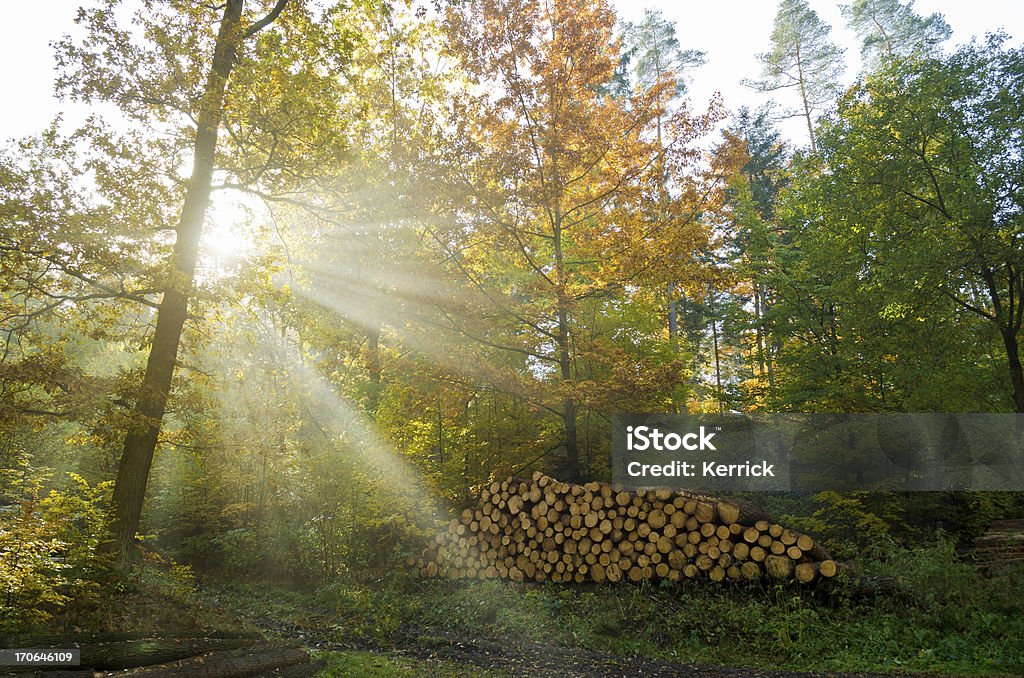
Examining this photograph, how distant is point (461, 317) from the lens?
10102mm

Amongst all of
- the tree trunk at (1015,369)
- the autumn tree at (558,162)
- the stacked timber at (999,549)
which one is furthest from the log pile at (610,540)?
the tree trunk at (1015,369)

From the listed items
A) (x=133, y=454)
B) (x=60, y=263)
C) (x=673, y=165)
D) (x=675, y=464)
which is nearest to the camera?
(x=60, y=263)

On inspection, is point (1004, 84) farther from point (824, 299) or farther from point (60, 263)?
point (60, 263)

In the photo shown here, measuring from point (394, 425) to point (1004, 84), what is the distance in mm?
12991

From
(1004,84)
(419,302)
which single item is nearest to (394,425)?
(419,302)

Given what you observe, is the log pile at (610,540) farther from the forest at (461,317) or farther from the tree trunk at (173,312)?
the tree trunk at (173,312)

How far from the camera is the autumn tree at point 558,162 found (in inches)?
396

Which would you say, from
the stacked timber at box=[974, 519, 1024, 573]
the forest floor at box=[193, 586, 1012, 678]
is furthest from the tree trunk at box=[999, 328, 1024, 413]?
the forest floor at box=[193, 586, 1012, 678]

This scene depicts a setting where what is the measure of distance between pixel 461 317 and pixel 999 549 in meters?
8.86

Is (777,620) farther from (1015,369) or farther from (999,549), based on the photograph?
(1015,369)

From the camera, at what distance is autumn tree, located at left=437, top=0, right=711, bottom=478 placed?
33.0 ft

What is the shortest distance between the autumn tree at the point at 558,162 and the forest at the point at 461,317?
6 centimetres

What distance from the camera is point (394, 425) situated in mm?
11836

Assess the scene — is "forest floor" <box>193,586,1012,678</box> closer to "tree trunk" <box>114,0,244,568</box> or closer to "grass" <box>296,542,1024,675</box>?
"grass" <box>296,542,1024,675</box>
